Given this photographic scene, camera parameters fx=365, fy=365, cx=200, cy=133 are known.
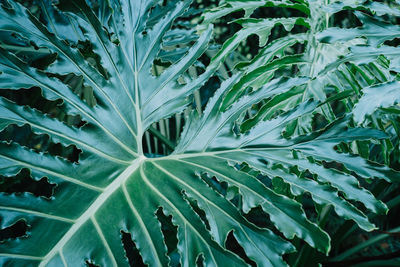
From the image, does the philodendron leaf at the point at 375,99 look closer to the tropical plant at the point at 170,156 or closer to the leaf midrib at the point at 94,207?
the tropical plant at the point at 170,156

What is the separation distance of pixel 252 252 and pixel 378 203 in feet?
0.78

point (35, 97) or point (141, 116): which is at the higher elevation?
point (35, 97)

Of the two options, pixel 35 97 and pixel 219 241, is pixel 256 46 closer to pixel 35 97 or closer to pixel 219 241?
pixel 35 97

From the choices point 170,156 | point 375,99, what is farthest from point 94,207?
point 375,99

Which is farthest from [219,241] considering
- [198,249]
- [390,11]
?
[390,11]

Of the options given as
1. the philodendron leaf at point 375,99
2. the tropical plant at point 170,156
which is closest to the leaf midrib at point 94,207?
the tropical plant at point 170,156

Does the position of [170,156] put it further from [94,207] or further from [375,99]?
[375,99]

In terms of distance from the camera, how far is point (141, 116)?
2.68 feet

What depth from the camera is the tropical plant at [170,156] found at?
58 centimetres

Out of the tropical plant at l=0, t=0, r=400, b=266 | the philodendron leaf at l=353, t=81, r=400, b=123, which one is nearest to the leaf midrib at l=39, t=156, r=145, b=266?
the tropical plant at l=0, t=0, r=400, b=266

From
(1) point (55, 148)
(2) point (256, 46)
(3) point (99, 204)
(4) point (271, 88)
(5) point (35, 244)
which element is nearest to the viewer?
(5) point (35, 244)

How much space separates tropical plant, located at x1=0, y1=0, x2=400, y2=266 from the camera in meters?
0.58

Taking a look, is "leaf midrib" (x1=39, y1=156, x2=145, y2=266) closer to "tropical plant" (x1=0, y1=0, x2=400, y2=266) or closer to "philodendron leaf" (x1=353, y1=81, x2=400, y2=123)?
"tropical plant" (x1=0, y1=0, x2=400, y2=266)

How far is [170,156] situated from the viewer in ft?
2.55
